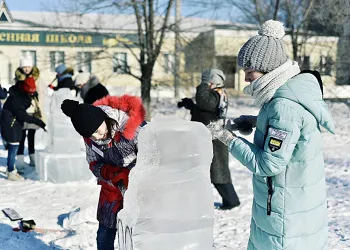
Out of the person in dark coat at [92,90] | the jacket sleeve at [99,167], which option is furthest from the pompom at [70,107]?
the person in dark coat at [92,90]

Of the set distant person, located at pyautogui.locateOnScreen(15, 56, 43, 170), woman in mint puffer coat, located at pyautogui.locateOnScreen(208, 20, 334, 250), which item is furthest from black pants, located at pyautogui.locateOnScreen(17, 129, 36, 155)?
woman in mint puffer coat, located at pyautogui.locateOnScreen(208, 20, 334, 250)

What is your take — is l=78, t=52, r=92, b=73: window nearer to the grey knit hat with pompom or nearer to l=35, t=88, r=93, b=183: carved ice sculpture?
Result: l=35, t=88, r=93, b=183: carved ice sculpture

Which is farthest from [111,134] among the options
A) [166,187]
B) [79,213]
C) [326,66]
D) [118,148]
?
[326,66]

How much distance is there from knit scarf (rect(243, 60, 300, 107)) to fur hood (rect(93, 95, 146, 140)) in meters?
0.78

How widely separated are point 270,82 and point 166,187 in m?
0.72

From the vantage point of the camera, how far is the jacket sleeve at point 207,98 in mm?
5105

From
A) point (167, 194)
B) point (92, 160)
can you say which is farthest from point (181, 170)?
point (92, 160)

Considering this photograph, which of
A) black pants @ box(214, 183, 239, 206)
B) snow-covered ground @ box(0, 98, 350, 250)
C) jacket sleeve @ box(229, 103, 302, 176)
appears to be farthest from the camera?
black pants @ box(214, 183, 239, 206)

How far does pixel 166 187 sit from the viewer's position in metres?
2.26

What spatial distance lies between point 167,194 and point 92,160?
98 centimetres

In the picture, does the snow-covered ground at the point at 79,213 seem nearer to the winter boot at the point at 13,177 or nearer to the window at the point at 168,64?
the winter boot at the point at 13,177

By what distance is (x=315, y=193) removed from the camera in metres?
2.40

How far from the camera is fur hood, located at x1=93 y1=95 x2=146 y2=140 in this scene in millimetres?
2805

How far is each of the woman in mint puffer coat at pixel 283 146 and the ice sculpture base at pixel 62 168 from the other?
15.3 feet
